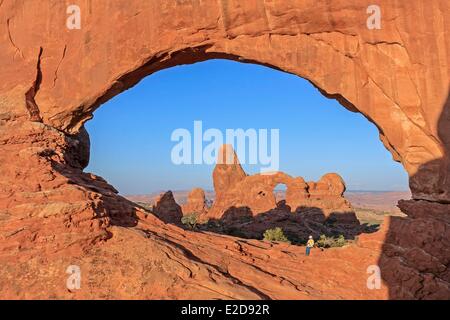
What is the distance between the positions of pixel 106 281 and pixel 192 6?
39.6ft

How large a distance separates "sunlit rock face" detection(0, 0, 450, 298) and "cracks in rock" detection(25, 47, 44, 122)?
0.06 m

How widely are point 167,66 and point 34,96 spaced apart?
6324 millimetres

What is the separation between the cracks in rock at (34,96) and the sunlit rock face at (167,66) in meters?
0.06

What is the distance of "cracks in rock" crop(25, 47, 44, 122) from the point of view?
15.7 m

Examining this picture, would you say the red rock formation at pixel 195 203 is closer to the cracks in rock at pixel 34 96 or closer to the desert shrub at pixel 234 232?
the desert shrub at pixel 234 232

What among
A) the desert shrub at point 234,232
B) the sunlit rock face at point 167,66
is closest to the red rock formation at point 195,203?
the desert shrub at point 234,232

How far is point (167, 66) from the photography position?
18172mm

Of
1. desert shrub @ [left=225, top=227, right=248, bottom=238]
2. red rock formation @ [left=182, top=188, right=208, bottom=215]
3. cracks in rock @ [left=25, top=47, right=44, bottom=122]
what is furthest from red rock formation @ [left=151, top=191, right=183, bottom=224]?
cracks in rock @ [left=25, top=47, right=44, bottom=122]

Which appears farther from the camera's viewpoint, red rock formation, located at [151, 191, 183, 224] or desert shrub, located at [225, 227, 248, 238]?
red rock formation, located at [151, 191, 183, 224]

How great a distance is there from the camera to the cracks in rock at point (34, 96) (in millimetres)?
15672

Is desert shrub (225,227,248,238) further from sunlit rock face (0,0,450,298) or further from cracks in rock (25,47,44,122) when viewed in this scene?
cracks in rock (25,47,44,122)
